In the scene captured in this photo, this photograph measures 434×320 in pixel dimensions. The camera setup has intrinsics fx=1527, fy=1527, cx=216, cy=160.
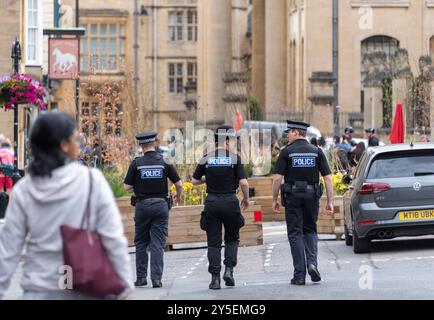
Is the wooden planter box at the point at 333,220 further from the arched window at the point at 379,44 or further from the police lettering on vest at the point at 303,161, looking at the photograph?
the arched window at the point at 379,44

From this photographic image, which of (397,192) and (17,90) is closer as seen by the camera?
(397,192)

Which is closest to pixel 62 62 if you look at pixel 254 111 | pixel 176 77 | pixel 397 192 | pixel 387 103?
pixel 387 103

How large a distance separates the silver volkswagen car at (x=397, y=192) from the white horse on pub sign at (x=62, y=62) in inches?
709

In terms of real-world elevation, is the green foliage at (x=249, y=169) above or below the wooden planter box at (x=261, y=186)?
above

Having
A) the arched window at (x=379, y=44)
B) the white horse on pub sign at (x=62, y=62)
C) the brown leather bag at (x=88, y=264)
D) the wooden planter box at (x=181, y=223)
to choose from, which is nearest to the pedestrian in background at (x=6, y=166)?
the wooden planter box at (x=181, y=223)

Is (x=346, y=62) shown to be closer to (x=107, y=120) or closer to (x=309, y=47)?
(x=309, y=47)

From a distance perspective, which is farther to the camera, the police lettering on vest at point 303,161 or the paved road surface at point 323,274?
the police lettering on vest at point 303,161

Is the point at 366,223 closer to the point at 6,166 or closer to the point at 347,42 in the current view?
the point at 6,166

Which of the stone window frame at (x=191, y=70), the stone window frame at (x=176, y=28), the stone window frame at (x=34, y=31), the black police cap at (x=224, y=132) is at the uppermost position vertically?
the stone window frame at (x=176, y=28)

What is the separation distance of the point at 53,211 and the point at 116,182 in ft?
61.0

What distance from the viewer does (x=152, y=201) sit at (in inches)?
682

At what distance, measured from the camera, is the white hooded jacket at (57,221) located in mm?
8320
